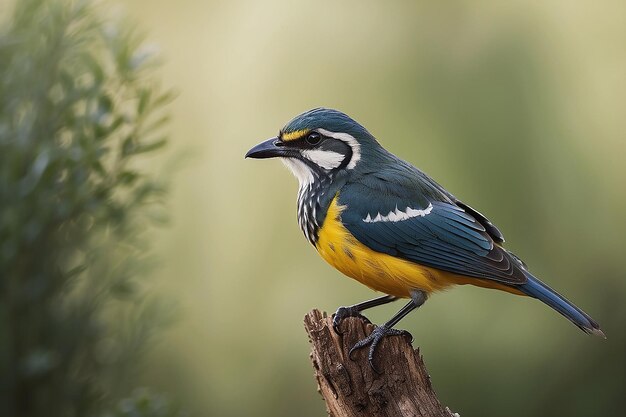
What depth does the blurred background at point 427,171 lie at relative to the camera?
4.89 meters

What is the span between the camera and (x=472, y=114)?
507cm

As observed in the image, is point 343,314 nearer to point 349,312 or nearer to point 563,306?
point 349,312

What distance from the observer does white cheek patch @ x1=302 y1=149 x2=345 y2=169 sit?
325 cm

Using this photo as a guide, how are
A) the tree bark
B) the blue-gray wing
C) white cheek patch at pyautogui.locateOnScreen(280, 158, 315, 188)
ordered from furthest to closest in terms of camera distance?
1. white cheek patch at pyautogui.locateOnScreen(280, 158, 315, 188)
2. the blue-gray wing
3. the tree bark

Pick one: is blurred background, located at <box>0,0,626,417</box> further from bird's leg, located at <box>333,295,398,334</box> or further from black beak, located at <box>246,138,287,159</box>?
black beak, located at <box>246,138,287,159</box>

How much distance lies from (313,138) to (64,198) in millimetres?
943

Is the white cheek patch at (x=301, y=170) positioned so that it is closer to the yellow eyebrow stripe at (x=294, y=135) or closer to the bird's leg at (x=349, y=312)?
the yellow eyebrow stripe at (x=294, y=135)

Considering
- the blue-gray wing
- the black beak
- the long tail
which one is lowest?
the long tail

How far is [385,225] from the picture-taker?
3127 millimetres

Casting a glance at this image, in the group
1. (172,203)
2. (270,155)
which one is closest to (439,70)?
(172,203)

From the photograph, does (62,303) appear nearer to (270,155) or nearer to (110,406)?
(110,406)

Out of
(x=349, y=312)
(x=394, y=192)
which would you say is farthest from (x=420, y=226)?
(x=349, y=312)

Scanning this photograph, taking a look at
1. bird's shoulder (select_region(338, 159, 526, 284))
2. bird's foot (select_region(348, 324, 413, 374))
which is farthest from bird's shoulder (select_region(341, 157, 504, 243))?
bird's foot (select_region(348, 324, 413, 374))

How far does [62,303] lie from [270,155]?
104cm
